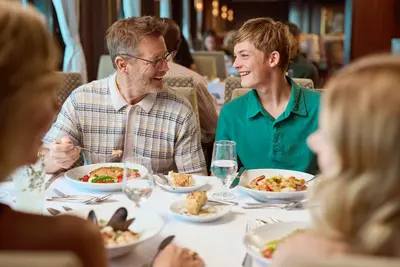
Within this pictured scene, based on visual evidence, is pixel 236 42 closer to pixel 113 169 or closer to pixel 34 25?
pixel 113 169

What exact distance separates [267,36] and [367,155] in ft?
6.07

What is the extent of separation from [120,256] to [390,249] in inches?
30.0

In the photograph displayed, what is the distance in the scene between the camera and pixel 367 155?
0.77 m

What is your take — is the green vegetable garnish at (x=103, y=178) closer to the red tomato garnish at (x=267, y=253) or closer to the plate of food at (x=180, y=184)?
the plate of food at (x=180, y=184)

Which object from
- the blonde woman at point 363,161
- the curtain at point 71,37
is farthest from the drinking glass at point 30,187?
the curtain at point 71,37

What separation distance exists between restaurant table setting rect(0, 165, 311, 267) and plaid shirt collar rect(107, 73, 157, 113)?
0.54 meters

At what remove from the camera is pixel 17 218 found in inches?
35.8

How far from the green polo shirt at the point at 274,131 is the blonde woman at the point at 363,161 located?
1.61 metres

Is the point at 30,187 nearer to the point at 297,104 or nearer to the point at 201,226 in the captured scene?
the point at 201,226

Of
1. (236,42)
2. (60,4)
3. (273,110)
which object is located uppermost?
(60,4)

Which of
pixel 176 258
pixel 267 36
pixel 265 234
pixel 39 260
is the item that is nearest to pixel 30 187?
pixel 176 258

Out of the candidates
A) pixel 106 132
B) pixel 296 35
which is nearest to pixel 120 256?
pixel 106 132

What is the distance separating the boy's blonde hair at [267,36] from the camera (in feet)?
8.33

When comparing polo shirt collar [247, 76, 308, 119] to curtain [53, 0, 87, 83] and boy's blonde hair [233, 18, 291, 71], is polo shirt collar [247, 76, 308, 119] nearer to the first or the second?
boy's blonde hair [233, 18, 291, 71]
